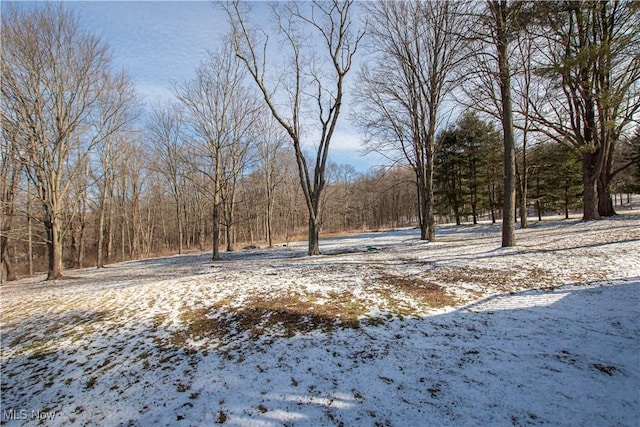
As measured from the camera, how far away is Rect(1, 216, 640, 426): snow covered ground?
2.75 m

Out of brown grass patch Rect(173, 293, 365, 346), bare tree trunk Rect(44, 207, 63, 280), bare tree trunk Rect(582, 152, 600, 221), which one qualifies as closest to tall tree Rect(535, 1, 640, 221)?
bare tree trunk Rect(582, 152, 600, 221)

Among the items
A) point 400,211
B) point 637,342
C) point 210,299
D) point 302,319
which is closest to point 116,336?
point 210,299

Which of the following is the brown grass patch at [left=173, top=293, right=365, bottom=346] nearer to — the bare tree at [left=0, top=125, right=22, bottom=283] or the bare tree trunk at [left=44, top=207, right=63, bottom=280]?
the bare tree trunk at [left=44, top=207, right=63, bottom=280]

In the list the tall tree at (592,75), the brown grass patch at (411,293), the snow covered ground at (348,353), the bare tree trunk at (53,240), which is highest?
the tall tree at (592,75)

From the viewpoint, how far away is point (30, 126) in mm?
11266

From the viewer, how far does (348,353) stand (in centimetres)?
362

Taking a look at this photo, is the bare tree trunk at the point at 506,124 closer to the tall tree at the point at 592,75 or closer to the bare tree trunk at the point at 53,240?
the tall tree at the point at 592,75

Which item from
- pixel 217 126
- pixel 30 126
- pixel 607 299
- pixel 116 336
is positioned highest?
pixel 217 126

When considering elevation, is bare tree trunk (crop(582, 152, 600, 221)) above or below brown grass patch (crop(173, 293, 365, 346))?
above

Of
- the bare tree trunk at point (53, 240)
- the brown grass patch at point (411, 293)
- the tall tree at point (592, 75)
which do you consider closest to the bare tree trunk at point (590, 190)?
the tall tree at point (592, 75)

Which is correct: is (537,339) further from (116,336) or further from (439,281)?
(116,336)

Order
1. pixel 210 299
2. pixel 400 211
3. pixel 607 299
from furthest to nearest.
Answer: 1. pixel 400 211
2. pixel 210 299
3. pixel 607 299

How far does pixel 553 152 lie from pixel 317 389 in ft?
101

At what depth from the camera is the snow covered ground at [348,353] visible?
275cm
